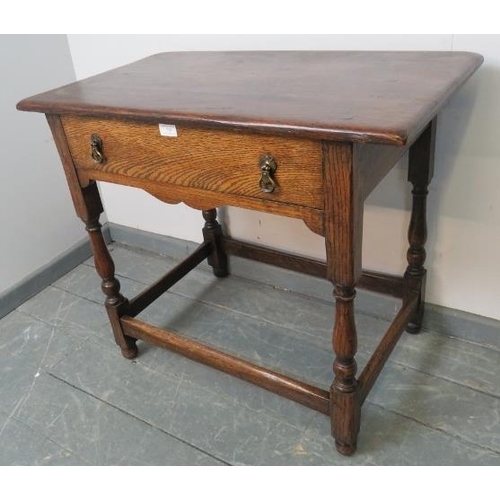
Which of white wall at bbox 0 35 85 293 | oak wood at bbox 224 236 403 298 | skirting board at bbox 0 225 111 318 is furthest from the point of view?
skirting board at bbox 0 225 111 318

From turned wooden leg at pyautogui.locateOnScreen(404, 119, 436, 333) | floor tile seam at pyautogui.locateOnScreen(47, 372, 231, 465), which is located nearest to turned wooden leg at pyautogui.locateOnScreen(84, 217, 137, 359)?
floor tile seam at pyautogui.locateOnScreen(47, 372, 231, 465)

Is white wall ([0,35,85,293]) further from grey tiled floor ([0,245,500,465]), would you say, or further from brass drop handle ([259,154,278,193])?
brass drop handle ([259,154,278,193])

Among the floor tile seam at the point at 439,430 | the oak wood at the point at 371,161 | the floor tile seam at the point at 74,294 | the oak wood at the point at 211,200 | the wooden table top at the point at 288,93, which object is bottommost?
the floor tile seam at the point at 74,294

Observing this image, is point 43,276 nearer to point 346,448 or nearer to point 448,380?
point 346,448

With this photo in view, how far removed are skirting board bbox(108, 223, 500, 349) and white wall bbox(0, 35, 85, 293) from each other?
314 millimetres

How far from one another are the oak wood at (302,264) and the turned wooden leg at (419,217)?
0.06 meters

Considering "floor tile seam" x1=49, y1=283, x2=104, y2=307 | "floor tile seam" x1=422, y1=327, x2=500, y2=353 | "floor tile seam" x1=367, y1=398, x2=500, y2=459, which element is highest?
"floor tile seam" x1=367, y1=398, x2=500, y2=459

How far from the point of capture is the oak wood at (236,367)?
1191 millimetres

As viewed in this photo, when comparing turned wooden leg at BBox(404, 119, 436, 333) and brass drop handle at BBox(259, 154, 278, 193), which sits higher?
brass drop handle at BBox(259, 154, 278, 193)

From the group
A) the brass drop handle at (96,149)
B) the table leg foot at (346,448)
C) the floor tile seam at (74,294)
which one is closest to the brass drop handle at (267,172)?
the brass drop handle at (96,149)

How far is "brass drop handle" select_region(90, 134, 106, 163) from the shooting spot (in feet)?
3.76

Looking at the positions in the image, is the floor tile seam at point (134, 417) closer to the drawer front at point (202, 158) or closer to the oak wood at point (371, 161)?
the drawer front at point (202, 158)

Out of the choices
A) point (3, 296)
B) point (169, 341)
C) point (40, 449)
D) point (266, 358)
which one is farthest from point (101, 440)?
point (3, 296)

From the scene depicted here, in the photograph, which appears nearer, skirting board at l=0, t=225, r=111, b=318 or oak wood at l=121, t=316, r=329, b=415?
oak wood at l=121, t=316, r=329, b=415
